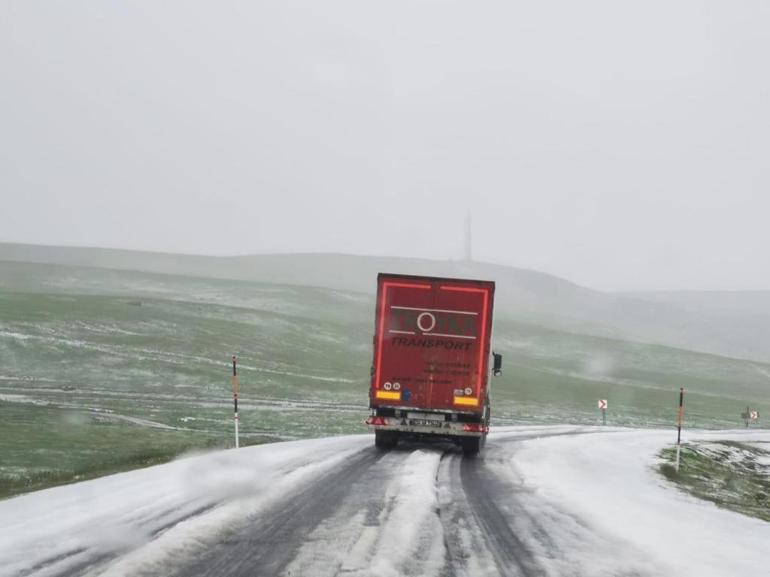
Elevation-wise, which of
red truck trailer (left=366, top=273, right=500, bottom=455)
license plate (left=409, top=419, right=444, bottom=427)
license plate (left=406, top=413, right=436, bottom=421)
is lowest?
license plate (left=409, top=419, right=444, bottom=427)

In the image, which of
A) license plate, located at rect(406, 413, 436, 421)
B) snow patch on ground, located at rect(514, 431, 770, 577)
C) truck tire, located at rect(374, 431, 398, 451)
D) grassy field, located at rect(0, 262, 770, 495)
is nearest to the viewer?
snow patch on ground, located at rect(514, 431, 770, 577)

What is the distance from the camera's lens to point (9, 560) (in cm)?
699

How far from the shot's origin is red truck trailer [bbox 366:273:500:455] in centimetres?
1836

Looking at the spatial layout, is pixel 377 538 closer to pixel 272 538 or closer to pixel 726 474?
pixel 272 538

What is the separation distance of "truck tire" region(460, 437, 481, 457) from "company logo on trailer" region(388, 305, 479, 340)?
269 cm

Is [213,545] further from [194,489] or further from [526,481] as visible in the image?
[526,481]

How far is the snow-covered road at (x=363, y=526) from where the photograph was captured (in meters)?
7.20

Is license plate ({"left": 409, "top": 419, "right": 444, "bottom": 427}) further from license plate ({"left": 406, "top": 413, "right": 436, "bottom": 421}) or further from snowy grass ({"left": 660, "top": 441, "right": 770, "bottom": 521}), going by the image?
A: snowy grass ({"left": 660, "top": 441, "right": 770, "bottom": 521})

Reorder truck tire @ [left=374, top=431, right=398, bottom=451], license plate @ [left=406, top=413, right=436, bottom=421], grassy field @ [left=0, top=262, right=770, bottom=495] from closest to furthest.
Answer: license plate @ [left=406, top=413, right=436, bottom=421] < truck tire @ [left=374, top=431, right=398, bottom=451] < grassy field @ [left=0, top=262, right=770, bottom=495]

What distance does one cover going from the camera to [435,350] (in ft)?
60.3

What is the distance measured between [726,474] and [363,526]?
60.1 feet

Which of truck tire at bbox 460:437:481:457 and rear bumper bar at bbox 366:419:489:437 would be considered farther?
truck tire at bbox 460:437:481:457

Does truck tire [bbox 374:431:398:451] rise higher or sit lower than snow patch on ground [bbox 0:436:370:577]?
lower

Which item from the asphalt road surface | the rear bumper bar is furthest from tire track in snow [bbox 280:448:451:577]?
the rear bumper bar
